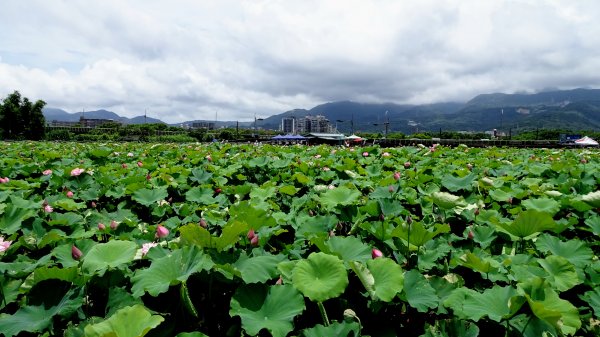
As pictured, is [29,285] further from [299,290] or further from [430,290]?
[430,290]

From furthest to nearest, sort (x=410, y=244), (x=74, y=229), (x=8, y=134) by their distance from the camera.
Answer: (x=8, y=134), (x=74, y=229), (x=410, y=244)

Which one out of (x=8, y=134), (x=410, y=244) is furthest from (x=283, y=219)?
(x=8, y=134)

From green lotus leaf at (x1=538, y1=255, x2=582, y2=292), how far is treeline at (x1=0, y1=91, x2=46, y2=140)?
5622cm

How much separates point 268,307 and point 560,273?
1.19 metres

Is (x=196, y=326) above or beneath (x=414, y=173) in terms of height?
beneath

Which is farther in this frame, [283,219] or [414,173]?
[414,173]

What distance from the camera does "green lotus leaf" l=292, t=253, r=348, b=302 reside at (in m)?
1.23

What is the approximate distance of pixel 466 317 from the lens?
133cm

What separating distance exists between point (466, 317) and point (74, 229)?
200 cm

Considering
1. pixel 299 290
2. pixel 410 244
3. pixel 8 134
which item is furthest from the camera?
pixel 8 134

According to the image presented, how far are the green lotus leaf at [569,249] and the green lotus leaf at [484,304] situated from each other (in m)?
0.63

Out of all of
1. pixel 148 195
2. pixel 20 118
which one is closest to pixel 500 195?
pixel 148 195

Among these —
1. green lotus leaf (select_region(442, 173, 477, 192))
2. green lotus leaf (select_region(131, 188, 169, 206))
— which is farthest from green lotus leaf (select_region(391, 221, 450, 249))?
green lotus leaf (select_region(131, 188, 169, 206))

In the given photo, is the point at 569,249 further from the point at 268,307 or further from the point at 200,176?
the point at 200,176
